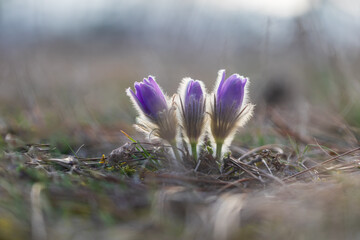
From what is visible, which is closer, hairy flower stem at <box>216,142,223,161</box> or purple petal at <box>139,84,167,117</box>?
purple petal at <box>139,84,167,117</box>

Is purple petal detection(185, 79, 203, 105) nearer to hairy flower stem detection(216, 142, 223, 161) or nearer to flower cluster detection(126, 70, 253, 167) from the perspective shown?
flower cluster detection(126, 70, 253, 167)

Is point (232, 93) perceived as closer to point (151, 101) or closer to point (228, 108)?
point (228, 108)

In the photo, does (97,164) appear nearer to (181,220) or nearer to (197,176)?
(197,176)

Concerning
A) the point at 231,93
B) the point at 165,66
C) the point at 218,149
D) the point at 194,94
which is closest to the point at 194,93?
the point at 194,94

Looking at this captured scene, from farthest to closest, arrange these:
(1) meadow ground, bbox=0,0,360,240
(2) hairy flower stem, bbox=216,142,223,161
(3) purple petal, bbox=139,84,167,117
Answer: (2) hairy flower stem, bbox=216,142,223,161, (3) purple petal, bbox=139,84,167,117, (1) meadow ground, bbox=0,0,360,240

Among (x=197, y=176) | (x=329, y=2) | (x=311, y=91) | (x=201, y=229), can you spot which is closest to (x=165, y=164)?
(x=197, y=176)

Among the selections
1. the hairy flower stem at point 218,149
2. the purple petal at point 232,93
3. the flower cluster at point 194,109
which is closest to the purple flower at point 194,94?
the flower cluster at point 194,109

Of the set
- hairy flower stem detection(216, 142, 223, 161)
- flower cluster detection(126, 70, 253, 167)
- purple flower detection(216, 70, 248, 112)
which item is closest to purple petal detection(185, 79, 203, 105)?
flower cluster detection(126, 70, 253, 167)

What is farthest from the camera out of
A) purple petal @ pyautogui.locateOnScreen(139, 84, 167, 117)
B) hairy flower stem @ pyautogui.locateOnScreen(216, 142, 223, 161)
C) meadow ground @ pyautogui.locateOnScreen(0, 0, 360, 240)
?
hairy flower stem @ pyautogui.locateOnScreen(216, 142, 223, 161)
